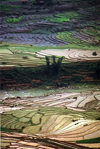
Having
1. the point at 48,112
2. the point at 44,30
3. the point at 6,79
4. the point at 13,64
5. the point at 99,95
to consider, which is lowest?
the point at 48,112

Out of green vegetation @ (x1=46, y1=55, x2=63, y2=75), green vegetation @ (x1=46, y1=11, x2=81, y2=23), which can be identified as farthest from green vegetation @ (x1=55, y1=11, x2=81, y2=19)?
green vegetation @ (x1=46, y1=55, x2=63, y2=75)

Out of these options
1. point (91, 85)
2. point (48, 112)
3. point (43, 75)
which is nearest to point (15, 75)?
point (43, 75)

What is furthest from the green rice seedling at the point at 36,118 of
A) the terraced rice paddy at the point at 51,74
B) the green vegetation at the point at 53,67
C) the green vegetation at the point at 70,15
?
the green vegetation at the point at 70,15

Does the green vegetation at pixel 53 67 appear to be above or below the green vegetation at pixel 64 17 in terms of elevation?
below

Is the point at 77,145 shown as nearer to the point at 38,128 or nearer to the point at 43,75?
the point at 38,128

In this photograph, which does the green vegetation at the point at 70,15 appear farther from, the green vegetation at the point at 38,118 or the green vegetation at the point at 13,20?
the green vegetation at the point at 38,118

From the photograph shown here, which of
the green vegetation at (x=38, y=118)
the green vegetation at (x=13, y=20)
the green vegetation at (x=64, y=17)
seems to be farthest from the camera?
the green vegetation at (x=64, y=17)

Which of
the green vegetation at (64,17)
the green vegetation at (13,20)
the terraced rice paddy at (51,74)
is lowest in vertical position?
the terraced rice paddy at (51,74)

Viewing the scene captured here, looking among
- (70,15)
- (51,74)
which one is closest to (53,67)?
(51,74)

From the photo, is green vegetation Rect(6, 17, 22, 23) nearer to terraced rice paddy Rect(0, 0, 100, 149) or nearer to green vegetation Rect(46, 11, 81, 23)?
terraced rice paddy Rect(0, 0, 100, 149)

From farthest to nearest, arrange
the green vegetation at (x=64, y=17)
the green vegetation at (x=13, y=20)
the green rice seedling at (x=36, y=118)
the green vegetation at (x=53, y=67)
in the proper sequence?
the green vegetation at (x=64, y=17) < the green vegetation at (x=13, y=20) < the green vegetation at (x=53, y=67) < the green rice seedling at (x=36, y=118)

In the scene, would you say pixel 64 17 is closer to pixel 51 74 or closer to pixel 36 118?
pixel 51 74
